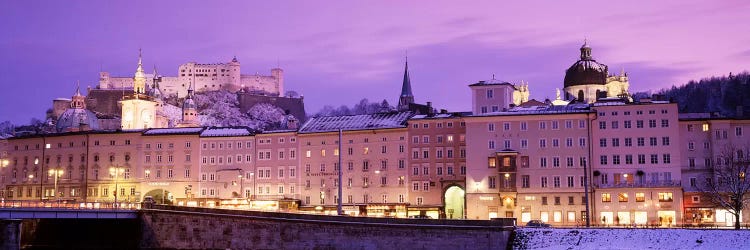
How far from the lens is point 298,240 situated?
2926 inches

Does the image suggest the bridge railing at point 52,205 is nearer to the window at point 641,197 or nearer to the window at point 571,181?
the window at point 571,181

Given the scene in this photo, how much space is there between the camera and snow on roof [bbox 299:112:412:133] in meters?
108

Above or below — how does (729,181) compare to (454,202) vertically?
above

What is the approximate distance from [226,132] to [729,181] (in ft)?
191

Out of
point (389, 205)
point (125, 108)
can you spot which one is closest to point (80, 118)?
point (125, 108)

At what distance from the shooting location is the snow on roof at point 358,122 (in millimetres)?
108188

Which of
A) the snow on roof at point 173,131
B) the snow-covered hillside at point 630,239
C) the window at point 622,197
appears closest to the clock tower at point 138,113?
the snow on roof at point 173,131

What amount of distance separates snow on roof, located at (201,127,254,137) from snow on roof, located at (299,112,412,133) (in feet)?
25.0

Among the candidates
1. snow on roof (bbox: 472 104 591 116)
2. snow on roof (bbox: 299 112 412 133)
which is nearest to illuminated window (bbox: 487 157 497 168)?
snow on roof (bbox: 472 104 591 116)

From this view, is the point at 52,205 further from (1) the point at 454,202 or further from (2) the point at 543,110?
(2) the point at 543,110

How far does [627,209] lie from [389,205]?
83.9ft

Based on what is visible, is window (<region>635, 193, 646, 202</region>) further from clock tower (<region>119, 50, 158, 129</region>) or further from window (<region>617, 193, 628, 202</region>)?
clock tower (<region>119, 50, 158, 129</region>)

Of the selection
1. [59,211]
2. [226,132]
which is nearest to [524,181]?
[226,132]

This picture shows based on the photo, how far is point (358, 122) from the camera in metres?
111
